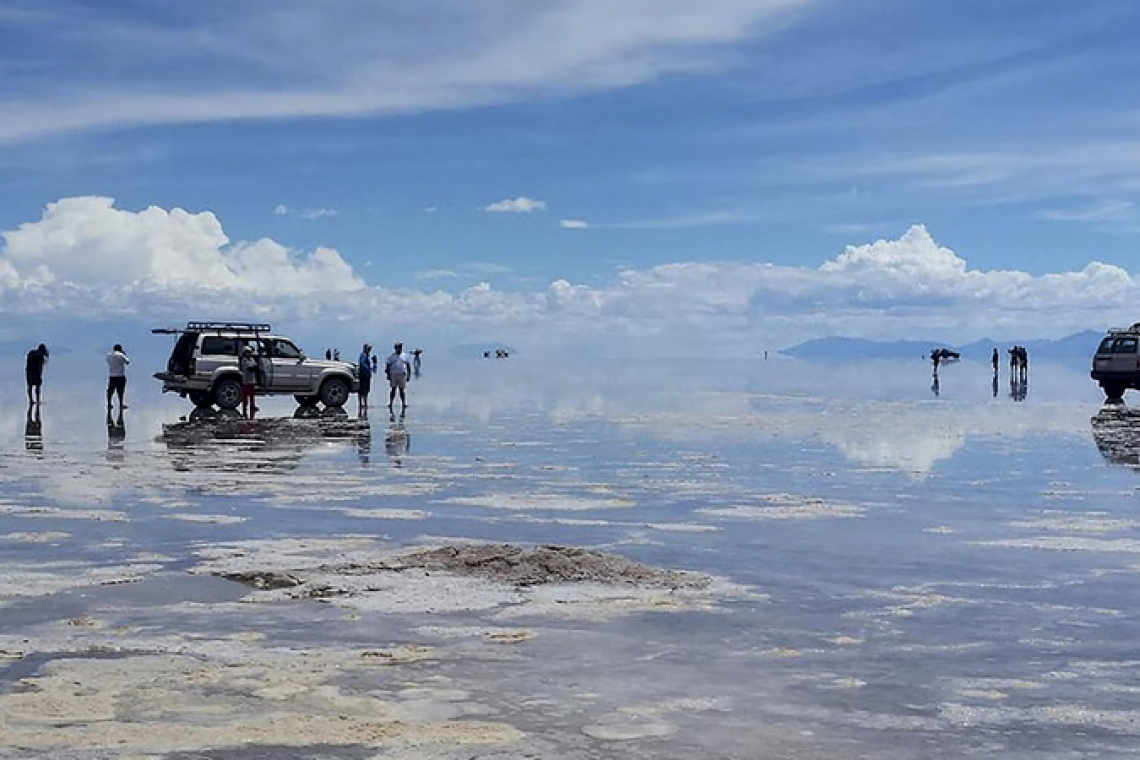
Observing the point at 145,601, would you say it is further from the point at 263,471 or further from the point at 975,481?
→ the point at 975,481

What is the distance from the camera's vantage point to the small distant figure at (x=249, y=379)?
112 feet

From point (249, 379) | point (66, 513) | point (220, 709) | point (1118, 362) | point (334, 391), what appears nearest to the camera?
point (220, 709)

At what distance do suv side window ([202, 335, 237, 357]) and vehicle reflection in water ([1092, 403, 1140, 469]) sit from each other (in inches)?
824

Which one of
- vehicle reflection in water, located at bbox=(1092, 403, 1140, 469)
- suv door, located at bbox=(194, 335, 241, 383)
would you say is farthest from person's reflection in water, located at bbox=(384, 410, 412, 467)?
vehicle reflection in water, located at bbox=(1092, 403, 1140, 469)

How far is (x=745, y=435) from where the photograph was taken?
29.7 meters

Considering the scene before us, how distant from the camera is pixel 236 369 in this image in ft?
120

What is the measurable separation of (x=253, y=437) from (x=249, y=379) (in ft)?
23.8

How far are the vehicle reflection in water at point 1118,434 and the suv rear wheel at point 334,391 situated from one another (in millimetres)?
18761

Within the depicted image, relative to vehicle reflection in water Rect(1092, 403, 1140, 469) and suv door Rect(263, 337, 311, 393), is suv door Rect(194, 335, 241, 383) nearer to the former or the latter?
suv door Rect(263, 337, 311, 393)

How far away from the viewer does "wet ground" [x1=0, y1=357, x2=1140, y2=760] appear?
278 inches

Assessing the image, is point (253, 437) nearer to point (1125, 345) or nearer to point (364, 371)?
point (364, 371)

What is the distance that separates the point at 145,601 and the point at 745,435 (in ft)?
66.9

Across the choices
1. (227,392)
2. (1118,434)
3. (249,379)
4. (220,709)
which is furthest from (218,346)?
(220,709)

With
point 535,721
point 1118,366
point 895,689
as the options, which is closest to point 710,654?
point 895,689
